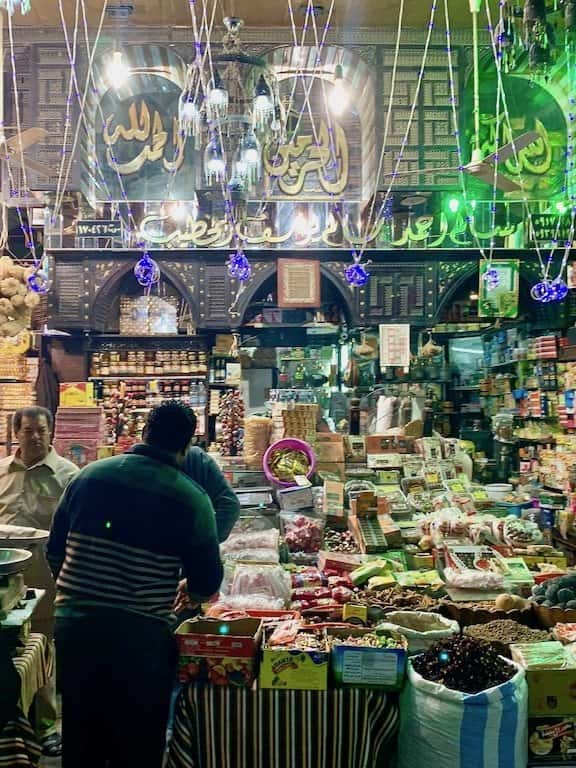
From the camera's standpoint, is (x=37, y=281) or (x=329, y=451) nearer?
(x=329, y=451)

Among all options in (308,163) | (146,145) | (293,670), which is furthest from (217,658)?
(146,145)

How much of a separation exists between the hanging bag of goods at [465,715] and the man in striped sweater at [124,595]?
901mm

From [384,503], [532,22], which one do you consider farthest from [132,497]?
[532,22]

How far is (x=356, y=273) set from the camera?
7.42 meters

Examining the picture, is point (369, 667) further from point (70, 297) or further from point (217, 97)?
point (70, 297)

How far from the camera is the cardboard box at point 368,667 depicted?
8.70 feet

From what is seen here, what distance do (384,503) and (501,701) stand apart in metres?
2.61

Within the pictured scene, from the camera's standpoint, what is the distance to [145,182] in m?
9.59

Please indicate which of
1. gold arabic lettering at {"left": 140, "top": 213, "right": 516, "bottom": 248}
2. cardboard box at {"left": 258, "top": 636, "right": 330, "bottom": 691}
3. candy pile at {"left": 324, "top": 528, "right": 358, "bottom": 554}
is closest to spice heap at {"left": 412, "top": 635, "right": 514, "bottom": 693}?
cardboard box at {"left": 258, "top": 636, "right": 330, "bottom": 691}

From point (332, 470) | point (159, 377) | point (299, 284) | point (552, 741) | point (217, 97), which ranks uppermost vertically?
point (217, 97)

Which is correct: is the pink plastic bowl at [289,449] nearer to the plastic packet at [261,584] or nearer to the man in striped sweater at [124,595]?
the plastic packet at [261,584]

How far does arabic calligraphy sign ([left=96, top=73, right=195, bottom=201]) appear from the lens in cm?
920

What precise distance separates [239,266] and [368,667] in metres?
5.30

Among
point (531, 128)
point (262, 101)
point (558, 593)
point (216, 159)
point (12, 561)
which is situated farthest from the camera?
point (531, 128)
